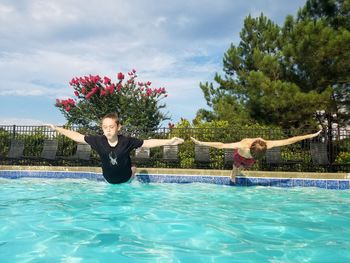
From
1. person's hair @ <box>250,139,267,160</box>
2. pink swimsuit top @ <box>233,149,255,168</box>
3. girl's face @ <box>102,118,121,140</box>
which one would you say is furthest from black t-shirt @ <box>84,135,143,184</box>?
pink swimsuit top @ <box>233,149,255,168</box>

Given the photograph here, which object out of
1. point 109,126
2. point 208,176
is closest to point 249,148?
point 208,176

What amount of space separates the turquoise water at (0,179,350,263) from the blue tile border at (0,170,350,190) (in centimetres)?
156

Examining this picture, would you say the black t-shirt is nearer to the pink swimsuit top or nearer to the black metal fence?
the pink swimsuit top

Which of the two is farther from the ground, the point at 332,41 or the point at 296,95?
the point at 332,41

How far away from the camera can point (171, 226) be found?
Result: 480cm

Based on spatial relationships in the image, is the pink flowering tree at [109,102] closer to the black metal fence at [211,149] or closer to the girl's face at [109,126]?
the black metal fence at [211,149]

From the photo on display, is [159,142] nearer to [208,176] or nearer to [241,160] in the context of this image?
[241,160]

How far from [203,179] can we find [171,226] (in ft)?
20.3

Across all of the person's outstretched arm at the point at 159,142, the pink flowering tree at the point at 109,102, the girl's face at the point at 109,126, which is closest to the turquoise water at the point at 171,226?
the person's outstretched arm at the point at 159,142

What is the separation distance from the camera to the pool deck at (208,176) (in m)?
10.3

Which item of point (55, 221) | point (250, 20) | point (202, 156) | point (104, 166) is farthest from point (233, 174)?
point (250, 20)

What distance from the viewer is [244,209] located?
6453 millimetres

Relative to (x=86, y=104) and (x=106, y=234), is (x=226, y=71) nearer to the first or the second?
(x=86, y=104)

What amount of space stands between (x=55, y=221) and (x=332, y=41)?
1254 cm
